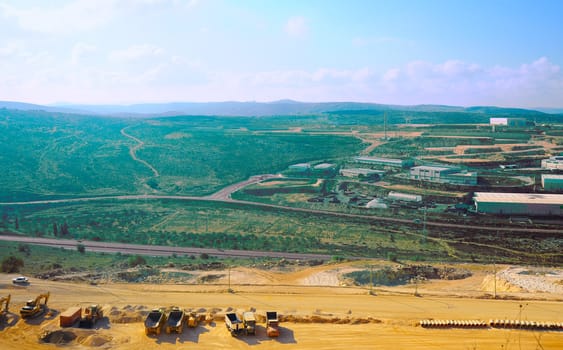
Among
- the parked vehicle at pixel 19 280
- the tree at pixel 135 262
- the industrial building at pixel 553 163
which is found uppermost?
the industrial building at pixel 553 163

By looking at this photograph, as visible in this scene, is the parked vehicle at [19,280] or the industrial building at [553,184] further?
the industrial building at [553,184]

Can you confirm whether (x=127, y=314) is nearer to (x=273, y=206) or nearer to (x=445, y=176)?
(x=273, y=206)

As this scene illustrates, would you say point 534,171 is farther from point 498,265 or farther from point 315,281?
point 315,281

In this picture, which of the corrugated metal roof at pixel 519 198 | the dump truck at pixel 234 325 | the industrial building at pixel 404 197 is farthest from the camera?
the industrial building at pixel 404 197

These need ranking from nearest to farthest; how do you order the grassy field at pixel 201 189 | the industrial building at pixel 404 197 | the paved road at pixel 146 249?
the paved road at pixel 146 249 < the grassy field at pixel 201 189 < the industrial building at pixel 404 197

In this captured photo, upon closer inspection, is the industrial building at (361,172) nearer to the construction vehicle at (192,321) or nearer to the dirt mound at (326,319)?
the dirt mound at (326,319)

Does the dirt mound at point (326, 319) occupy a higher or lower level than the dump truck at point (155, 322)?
lower

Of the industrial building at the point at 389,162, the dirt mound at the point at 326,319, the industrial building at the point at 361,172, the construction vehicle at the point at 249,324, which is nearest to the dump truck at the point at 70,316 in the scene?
the construction vehicle at the point at 249,324
